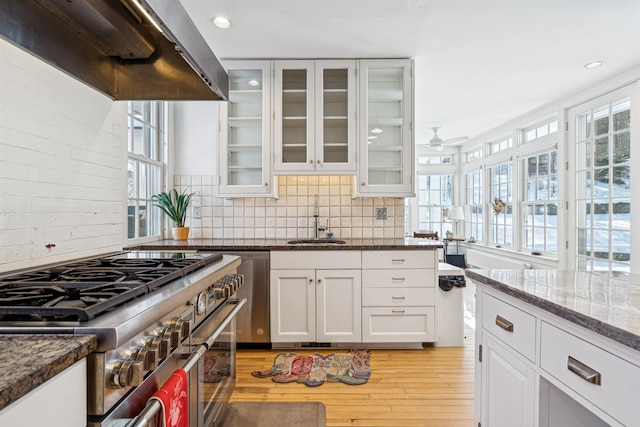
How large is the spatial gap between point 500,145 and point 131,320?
20.6 ft

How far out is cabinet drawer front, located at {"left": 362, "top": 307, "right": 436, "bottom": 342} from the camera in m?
2.59

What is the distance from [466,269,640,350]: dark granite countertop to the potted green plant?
7.98 ft

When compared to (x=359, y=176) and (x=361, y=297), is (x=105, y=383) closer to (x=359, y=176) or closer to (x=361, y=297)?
(x=361, y=297)

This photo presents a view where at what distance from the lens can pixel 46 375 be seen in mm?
518

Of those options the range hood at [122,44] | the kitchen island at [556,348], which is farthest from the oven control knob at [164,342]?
the kitchen island at [556,348]

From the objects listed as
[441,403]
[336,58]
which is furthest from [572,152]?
[441,403]

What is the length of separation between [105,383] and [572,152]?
16.0ft

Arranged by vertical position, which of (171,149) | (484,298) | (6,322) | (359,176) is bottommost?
(484,298)

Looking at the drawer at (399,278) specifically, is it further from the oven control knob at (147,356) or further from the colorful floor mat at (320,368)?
the oven control knob at (147,356)

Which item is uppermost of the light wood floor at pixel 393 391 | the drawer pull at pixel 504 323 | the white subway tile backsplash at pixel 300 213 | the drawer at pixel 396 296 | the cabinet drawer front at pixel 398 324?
the white subway tile backsplash at pixel 300 213

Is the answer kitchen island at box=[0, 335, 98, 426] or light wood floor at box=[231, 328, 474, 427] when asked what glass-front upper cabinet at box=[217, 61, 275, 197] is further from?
kitchen island at box=[0, 335, 98, 426]

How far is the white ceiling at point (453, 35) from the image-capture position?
2.19m

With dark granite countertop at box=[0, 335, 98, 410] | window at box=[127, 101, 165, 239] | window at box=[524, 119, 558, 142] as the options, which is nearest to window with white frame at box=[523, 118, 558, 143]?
window at box=[524, 119, 558, 142]

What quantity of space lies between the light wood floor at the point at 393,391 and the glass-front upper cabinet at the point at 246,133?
4.71 feet
